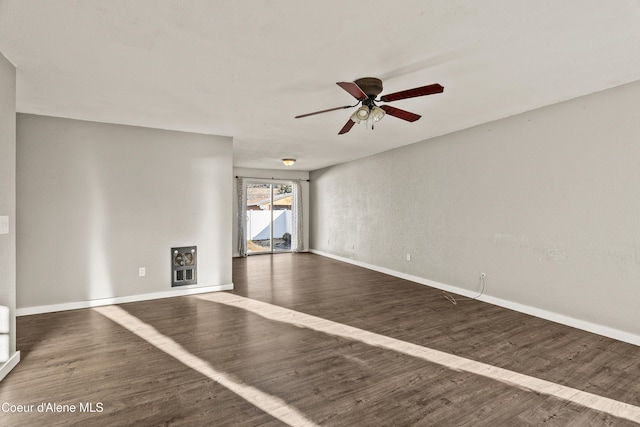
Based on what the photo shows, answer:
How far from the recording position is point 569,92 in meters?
3.22

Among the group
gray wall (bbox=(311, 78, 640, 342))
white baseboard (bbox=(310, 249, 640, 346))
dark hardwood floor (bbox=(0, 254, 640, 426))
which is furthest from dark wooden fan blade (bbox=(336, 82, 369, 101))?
white baseboard (bbox=(310, 249, 640, 346))

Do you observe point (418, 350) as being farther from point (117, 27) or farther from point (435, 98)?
point (117, 27)

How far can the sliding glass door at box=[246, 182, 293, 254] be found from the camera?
29.3 feet

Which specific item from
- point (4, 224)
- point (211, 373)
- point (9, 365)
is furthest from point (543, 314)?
point (4, 224)

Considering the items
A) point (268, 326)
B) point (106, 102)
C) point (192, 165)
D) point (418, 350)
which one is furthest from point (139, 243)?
point (418, 350)

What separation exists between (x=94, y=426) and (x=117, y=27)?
8.15 feet

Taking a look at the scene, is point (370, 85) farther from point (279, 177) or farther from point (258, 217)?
point (258, 217)

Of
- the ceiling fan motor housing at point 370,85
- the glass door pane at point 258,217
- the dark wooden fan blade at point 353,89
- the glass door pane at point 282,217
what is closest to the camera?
the dark wooden fan blade at point 353,89

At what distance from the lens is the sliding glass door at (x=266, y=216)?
29.3 feet

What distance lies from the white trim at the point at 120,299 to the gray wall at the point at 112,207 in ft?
0.19

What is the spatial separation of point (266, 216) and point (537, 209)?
267 inches

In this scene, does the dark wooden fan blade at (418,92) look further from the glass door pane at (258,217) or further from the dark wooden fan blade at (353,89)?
the glass door pane at (258,217)

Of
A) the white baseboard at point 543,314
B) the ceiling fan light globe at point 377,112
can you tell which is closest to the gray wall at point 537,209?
the white baseboard at point 543,314

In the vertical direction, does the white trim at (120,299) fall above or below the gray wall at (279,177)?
below
